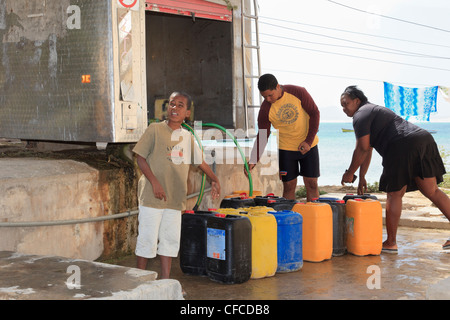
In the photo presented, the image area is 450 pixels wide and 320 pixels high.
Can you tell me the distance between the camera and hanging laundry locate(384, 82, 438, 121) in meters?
21.3

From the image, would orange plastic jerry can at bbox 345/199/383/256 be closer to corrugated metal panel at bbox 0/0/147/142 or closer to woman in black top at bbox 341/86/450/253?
woman in black top at bbox 341/86/450/253

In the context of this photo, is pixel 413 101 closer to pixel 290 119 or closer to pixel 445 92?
pixel 445 92

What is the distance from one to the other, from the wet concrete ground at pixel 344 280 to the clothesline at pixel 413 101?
16.0m

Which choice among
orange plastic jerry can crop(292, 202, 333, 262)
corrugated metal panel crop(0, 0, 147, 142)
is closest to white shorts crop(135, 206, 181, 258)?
corrugated metal panel crop(0, 0, 147, 142)

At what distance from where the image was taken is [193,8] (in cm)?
918

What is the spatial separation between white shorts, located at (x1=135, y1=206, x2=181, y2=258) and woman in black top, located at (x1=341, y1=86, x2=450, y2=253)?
220cm

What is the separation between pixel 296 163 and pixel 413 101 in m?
16.0

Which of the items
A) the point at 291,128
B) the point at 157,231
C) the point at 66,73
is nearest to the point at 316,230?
the point at 291,128

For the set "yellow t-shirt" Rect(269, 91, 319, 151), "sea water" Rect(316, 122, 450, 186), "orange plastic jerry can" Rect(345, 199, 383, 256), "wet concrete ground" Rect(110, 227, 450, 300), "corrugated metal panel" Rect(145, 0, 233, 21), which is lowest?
"sea water" Rect(316, 122, 450, 186)

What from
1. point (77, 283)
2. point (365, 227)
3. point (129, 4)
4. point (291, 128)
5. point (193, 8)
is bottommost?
point (365, 227)

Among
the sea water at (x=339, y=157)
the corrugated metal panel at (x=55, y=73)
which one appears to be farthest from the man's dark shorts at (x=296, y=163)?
the sea water at (x=339, y=157)

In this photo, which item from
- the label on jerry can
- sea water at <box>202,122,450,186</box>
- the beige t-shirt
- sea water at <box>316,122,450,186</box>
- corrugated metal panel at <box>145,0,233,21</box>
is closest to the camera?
the beige t-shirt

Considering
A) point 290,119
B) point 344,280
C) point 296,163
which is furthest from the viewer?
point 296,163

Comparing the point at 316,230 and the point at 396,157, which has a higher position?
the point at 396,157
